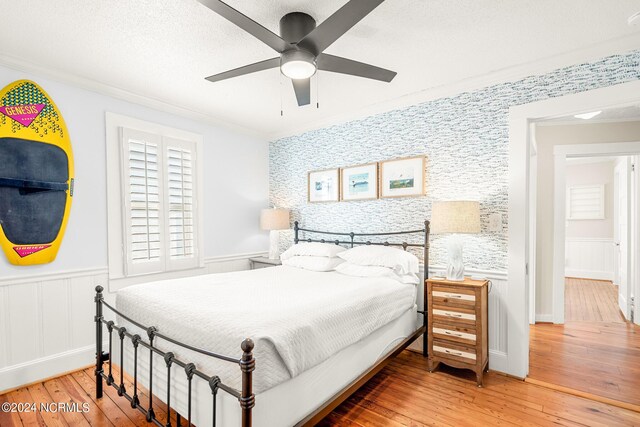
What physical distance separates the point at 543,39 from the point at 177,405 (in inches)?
142

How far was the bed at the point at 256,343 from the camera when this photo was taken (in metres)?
1.58

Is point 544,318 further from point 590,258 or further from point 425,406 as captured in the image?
point 590,258

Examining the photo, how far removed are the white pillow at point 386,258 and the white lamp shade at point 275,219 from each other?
1339 millimetres

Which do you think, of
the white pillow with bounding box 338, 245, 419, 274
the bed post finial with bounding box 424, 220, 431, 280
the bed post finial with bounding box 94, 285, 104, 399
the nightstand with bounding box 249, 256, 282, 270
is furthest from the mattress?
the nightstand with bounding box 249, 256, 282, 270

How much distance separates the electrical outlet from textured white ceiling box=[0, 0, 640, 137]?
53.2 inches

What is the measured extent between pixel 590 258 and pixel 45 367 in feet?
30.8

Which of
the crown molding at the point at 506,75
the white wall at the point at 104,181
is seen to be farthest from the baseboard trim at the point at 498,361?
the white wall at the point at 104,181

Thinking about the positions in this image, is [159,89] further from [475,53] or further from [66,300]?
[475,53]

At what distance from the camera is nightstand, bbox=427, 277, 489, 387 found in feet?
8.93

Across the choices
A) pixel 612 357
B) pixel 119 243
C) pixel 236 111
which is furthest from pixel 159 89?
pixel 612 357

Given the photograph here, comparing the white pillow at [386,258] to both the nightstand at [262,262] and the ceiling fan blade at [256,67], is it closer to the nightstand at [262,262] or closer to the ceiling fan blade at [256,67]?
the nightstand at [262,262]

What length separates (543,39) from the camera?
242 cm

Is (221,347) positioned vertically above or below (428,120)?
below

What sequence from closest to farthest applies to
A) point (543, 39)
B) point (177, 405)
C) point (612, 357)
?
point (177, 405), point (543, 39), point (612, 357)
